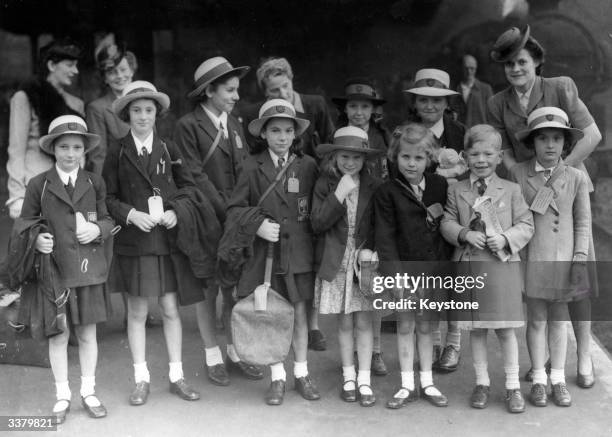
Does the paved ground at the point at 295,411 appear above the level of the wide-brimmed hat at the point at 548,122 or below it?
below

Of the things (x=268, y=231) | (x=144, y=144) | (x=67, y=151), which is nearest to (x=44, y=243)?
(x=67, y=151)

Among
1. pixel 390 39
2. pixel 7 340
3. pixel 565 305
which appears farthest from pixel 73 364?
pixel 390 39

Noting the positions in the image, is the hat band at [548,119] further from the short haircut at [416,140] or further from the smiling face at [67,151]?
the smiling face at [67,151]

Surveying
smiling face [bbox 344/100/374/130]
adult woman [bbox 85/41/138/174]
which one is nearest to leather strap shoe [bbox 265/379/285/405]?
smiling face [bbox 344/100/374/130]

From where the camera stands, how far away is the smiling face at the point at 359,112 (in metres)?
4.77

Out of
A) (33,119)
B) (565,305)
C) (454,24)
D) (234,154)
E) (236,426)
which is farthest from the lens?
(454,24)

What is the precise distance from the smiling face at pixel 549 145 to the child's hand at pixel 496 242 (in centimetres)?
52

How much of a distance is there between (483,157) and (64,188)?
7.13ft

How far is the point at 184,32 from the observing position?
6543 millimetres

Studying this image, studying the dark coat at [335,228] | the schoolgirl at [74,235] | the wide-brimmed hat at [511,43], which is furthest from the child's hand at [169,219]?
the wide-brimmed hat at [511,43]

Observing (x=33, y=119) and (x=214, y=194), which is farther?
(x=33, y=119)

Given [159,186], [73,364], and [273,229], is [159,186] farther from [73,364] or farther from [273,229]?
[73,364]

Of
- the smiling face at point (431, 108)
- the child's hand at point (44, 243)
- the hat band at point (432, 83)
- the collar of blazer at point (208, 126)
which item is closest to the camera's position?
A: the child's hand at point (44, 243)

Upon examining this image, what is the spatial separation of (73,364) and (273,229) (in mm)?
1694
